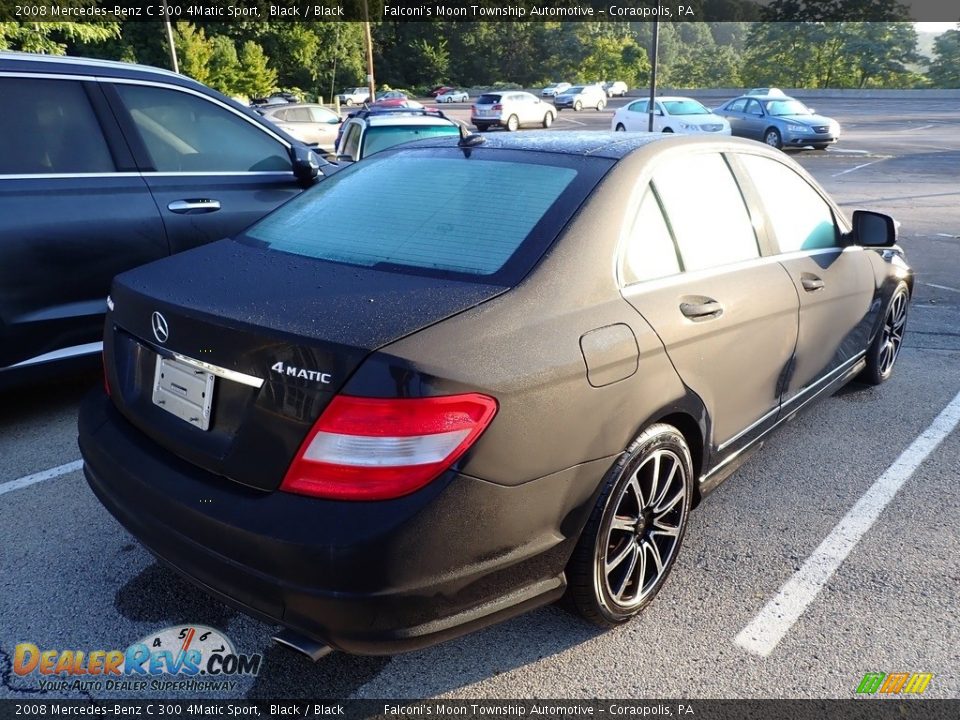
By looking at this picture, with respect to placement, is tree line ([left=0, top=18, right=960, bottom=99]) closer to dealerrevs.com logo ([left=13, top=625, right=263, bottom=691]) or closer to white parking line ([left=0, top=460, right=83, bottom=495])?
white parking line ([left=0, top=460, right=83, bottom=495])

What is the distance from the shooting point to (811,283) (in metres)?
3.36

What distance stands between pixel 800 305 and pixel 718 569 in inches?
47.8

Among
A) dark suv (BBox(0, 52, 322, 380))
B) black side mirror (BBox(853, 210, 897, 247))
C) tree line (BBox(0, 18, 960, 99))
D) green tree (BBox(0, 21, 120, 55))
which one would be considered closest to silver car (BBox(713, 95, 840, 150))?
tree line (BBox(0, 18, 960, 99))

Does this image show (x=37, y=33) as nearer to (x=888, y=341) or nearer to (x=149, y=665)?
(x=888, y=341)

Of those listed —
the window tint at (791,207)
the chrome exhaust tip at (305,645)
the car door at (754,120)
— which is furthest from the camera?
the car door at (754,120)

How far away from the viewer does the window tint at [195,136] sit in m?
4.25

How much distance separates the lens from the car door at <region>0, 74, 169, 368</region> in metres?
3.68

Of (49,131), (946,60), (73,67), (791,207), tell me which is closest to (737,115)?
(791,207)

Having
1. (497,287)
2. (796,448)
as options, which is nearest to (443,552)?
(497,287)

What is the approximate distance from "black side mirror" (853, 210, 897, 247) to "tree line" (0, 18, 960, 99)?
2284 cm

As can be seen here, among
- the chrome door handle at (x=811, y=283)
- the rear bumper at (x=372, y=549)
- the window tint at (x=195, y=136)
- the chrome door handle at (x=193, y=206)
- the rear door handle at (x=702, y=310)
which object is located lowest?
the rear bumper at (x=372, y=549)

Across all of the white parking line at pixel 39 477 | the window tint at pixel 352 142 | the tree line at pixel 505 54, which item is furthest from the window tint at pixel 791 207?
the tree line at pixel 505 54

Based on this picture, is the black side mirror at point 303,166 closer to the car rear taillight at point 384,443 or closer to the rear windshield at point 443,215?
the rear windshield at point 443,215

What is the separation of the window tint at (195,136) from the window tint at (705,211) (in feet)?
9.50
